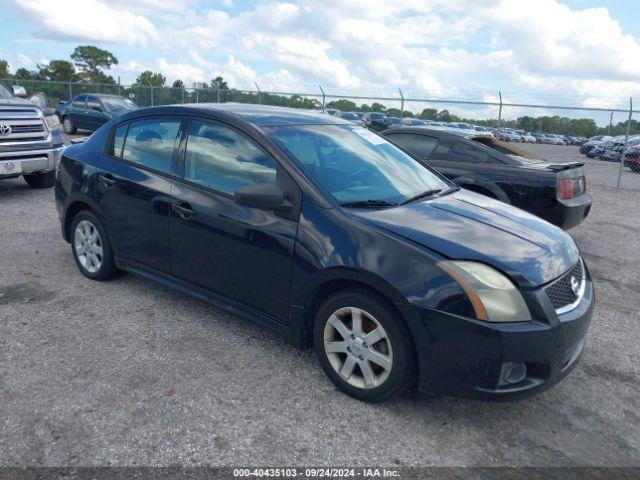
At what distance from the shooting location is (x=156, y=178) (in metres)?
4.05

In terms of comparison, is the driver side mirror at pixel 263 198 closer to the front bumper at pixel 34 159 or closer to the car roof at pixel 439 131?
the car roof at pixel 439 131

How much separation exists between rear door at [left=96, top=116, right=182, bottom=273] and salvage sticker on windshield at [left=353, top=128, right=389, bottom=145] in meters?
1.36

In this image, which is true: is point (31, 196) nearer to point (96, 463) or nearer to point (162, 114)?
point (162, 114)

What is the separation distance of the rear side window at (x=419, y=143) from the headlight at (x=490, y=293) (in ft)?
15.1

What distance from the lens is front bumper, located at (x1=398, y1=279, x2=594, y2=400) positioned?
8.79 feet

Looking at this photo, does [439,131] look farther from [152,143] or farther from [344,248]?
[344,248]

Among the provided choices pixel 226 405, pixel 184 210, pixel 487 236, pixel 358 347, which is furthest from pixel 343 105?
pixel 226 405

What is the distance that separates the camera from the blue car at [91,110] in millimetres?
18516

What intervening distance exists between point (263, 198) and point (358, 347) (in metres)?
1.00

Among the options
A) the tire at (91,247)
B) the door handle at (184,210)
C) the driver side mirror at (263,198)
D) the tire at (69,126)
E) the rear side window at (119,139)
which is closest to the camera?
the driver side mirror at (263,198)

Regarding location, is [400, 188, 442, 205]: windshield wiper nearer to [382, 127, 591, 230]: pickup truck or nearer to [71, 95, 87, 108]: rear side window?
[382, 127, 591, 230]: pickup truck

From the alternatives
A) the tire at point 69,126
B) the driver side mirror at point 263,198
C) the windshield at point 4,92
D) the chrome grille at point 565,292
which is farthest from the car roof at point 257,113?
the tire at point 69,126

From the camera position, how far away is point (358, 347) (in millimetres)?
3049

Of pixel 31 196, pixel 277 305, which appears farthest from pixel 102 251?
pixel 31 196
